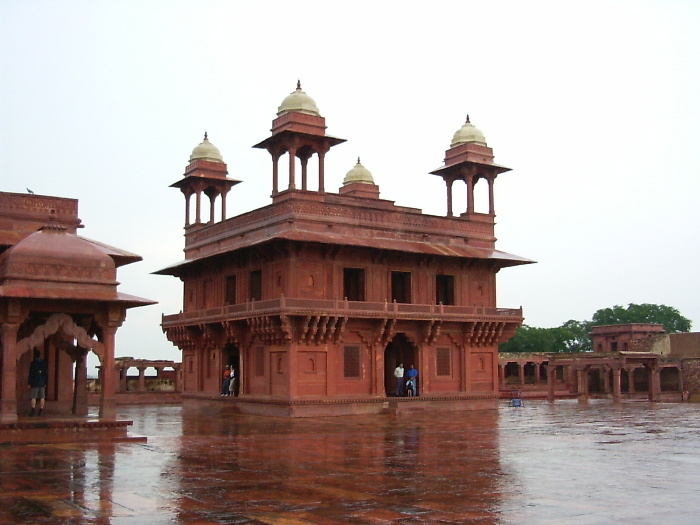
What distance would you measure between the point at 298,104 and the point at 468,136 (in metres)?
8.24

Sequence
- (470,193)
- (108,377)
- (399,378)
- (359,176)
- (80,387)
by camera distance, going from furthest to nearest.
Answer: (359,176)
(470,193)
(399,378)
(80,387)
(108,377)

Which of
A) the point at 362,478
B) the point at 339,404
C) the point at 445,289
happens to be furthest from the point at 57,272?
the point at 445,289

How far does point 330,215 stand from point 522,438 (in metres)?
12.6

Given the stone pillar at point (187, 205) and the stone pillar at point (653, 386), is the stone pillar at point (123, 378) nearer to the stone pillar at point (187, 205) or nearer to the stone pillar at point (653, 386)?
the stone pillar at point (187, 205)

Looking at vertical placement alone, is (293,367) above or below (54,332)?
below

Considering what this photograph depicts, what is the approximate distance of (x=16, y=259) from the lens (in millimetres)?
15945

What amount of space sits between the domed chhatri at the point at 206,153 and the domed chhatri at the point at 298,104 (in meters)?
6.74

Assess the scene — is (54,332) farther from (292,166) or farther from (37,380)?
(292,166)

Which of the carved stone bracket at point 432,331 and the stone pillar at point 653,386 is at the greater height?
the carved stone bracket at point 432,331

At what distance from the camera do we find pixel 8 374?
51.9 feet

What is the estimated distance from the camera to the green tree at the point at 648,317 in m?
92.9

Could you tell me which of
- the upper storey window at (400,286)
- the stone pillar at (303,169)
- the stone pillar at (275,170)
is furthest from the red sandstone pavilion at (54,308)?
the upper storey window at (400,286)

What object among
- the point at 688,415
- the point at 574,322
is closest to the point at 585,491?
the point at 688,415

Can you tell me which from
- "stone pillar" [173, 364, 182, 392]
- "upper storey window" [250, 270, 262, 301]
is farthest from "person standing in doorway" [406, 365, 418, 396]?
"stone pillar" [173, 364, 182, 392]
